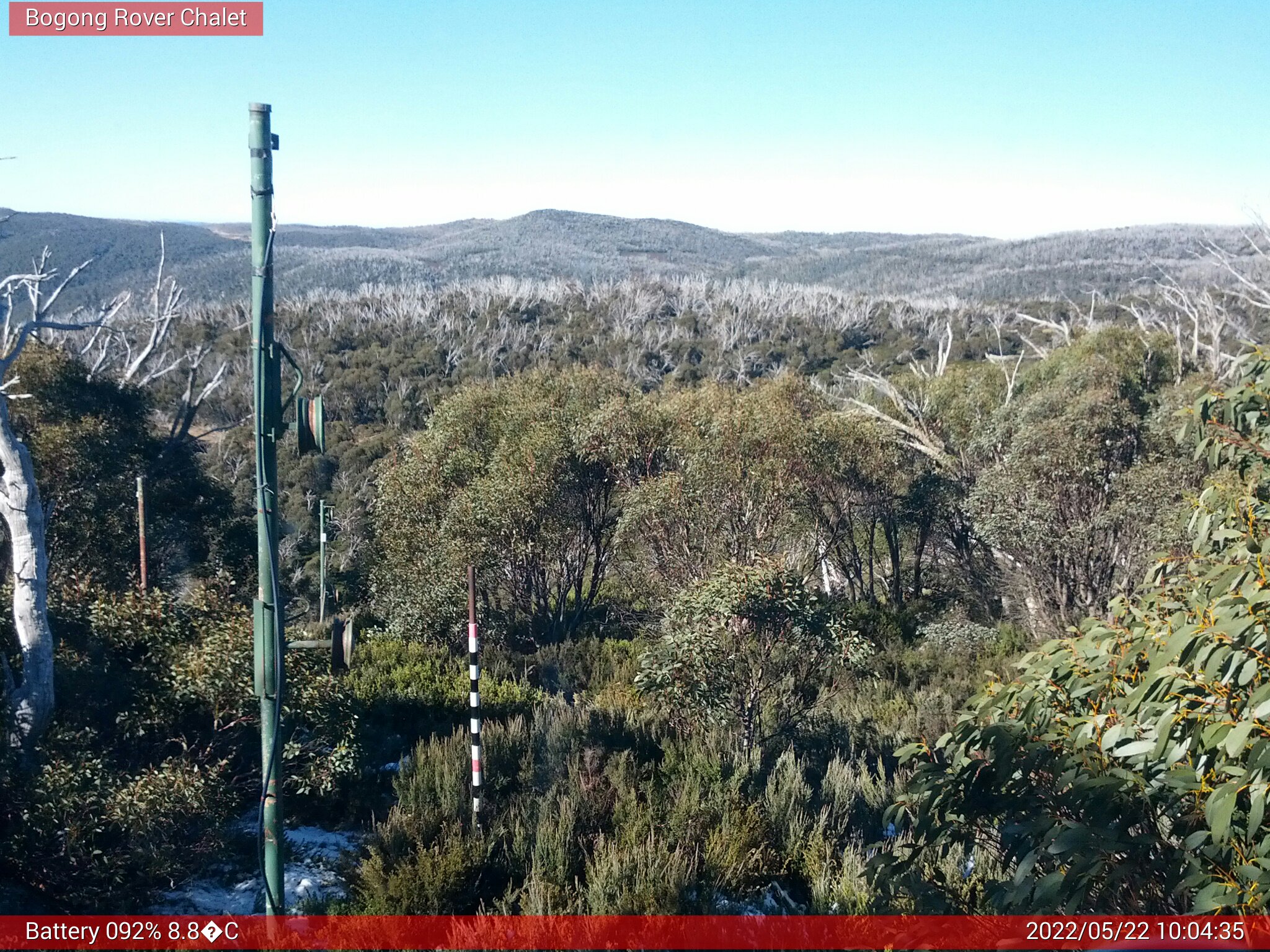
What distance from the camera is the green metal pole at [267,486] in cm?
377

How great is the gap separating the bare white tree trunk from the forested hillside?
285 mm

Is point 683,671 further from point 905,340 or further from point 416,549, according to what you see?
point 905,340

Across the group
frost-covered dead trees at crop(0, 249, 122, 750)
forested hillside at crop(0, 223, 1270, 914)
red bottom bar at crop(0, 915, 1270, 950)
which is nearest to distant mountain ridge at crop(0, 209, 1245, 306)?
forested hillside at crop(0, 223, 1270, 914)

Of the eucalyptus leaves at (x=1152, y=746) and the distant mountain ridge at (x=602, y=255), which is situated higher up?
the distant mountain ridge at (x=602, y=255)

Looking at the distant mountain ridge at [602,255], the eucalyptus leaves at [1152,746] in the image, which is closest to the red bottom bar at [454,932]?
the eucalyptus leaves at [1152,746]

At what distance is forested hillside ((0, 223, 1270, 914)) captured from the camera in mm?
3129

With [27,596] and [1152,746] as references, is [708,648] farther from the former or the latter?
[1152,746]

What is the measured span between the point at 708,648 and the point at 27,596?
4930 mm

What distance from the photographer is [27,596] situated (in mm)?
5992

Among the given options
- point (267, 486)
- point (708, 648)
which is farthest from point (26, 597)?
point (708, 648)

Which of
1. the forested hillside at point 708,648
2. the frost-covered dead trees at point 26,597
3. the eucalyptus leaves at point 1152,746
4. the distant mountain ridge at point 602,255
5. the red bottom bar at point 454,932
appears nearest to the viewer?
the eucalyptus leaves at point 1152,746

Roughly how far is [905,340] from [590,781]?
44.2m

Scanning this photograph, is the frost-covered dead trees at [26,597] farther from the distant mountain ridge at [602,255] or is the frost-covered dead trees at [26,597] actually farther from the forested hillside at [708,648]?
the distant mountain ridge at [602,255]

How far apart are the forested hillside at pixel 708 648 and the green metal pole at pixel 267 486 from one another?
144cm
